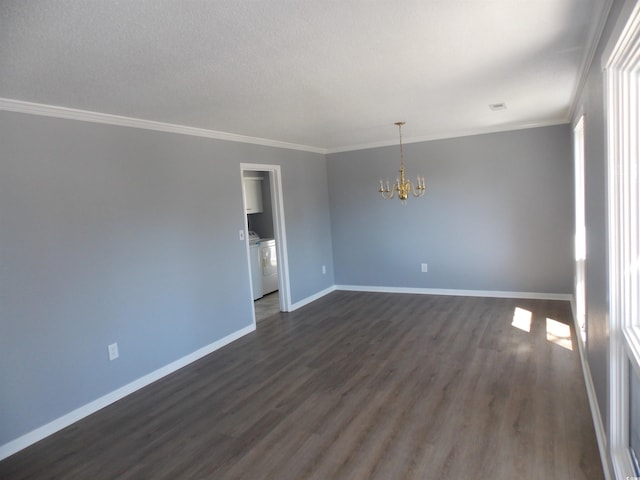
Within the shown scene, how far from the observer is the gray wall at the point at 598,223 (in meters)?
2.05

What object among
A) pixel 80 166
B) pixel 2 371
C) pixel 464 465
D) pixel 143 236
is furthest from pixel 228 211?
pixel 464 465

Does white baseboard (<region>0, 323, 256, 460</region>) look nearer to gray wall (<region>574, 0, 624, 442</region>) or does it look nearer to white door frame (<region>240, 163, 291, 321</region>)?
white door frame (<region>240, 163, 291, 321</region>)

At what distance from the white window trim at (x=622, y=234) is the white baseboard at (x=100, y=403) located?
3.44 meters

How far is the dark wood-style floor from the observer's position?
241cm

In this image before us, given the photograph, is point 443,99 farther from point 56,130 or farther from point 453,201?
point 56,130

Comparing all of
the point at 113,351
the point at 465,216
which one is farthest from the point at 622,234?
the point at 465,216

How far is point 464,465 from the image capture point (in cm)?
233

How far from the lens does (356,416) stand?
2.95 meters

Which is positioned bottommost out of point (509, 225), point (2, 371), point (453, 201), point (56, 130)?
point (2, 371)

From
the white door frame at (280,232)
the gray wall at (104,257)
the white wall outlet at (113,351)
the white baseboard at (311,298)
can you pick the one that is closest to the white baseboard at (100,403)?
the gray wall at (104,257)

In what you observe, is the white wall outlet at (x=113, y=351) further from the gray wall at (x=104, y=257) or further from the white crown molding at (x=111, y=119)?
the white crown molding at (x=111, y=119)

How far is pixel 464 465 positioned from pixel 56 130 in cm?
354

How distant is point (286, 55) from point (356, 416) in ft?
7.91

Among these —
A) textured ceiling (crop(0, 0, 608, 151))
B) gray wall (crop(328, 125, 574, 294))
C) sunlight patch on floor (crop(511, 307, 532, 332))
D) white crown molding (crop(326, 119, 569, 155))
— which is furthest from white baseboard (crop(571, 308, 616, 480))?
white crown molding (crop(326, 119, 569, 155))
